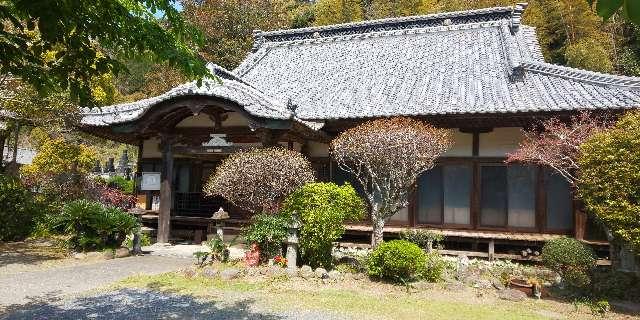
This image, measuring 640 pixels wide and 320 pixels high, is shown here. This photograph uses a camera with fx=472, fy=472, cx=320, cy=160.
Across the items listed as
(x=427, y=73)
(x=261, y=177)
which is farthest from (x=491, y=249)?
(x=427, y=73)

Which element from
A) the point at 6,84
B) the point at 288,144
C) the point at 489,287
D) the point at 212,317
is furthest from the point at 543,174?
the point at 6,84

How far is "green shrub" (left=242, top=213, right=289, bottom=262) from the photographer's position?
10.1 meters

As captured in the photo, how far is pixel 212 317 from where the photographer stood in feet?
22.0

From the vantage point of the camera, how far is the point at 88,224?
11.6 metres

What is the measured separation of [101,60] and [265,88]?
528 inches

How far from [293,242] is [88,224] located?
17.9ft

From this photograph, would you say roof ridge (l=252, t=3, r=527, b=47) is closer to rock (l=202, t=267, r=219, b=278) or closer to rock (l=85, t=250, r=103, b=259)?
rock (l=85, t=250, r=103, b=259)

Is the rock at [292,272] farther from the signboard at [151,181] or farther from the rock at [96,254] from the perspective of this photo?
the signboard at [151,181]

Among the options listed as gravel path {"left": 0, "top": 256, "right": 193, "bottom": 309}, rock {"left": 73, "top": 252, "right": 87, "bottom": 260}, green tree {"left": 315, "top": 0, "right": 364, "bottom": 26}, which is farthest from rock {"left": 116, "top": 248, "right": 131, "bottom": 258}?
green tree {"left": 315, "top": 0, "right": 364, "bottom": 26}

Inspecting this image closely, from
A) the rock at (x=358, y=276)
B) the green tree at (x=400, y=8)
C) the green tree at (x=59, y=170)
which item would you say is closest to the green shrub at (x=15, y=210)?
the green tree at (x=59, y=170)

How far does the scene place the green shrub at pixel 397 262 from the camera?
29.7ft

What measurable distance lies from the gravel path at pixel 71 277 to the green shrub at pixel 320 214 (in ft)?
9.99

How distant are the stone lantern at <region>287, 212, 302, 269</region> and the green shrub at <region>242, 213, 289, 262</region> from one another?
216mm

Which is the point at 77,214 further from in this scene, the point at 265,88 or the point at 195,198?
the point at 265,88
